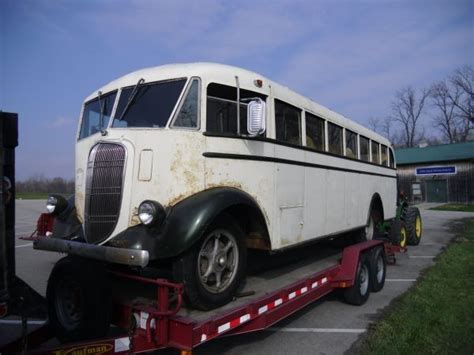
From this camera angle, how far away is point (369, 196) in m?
9.19

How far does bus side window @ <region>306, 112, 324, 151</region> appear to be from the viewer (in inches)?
252

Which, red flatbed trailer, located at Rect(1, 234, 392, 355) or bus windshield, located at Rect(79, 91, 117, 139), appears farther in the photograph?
bus windshield, located at Rect(79, 91, 117, 139)

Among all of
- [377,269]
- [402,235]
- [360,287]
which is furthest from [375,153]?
[360,287]

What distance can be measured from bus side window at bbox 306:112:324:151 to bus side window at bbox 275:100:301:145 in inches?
14.3

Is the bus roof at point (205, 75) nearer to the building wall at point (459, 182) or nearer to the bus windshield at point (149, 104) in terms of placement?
the bus windshield at point (149, 104)

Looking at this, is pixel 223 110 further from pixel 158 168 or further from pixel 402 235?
pixel 402 235

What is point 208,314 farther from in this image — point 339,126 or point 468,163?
point 468,163

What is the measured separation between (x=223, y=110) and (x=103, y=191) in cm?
152

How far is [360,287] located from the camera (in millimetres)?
6672

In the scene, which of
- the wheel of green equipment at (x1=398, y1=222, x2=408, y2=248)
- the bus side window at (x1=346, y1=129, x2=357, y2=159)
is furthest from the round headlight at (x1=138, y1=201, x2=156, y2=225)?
the wheel of green equipment at (x1=398, y1=222, x2=408, y2=248)

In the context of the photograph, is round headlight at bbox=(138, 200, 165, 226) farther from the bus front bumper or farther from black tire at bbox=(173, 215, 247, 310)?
black tire at bbox=(173, 215, 247, 310)

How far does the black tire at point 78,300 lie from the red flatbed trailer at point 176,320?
154mm

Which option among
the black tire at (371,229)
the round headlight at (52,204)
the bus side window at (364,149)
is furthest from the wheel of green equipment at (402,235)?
the round headlight at (52,204)

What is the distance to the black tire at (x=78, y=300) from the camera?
394cm
